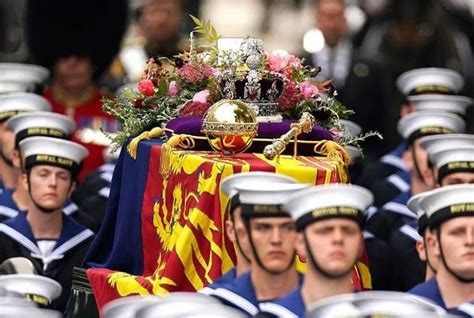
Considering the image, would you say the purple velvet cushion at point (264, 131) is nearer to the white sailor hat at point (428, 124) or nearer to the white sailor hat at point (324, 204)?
the white sailor hat at point (324, 204)

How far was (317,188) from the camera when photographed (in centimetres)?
1224

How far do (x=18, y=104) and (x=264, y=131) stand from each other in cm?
347

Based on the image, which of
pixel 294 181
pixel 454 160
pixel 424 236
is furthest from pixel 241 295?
pixel 454 160

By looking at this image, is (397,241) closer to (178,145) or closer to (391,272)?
(391,272)

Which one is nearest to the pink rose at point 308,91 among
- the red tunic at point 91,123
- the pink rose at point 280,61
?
the pink rose at point 280,61

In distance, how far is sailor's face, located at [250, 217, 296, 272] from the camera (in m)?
12.4

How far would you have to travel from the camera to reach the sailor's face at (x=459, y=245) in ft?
41.7

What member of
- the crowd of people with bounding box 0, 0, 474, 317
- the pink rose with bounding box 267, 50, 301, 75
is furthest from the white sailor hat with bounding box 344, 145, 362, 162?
the pink rose with bounding box 267, 50, 301, 75

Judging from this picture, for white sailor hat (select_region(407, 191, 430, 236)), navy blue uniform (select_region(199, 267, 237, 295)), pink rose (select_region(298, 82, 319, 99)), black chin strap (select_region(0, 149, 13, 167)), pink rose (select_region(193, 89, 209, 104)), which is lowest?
navy blue uniform (select_region(199, 267, 237, 295))

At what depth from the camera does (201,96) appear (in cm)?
1455

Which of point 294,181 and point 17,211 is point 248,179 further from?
point 17,211

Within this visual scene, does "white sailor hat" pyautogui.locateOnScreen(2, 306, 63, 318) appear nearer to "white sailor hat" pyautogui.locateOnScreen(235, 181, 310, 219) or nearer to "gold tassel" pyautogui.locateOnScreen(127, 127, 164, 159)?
"white sailor hat" pyautogui.locateOnScreen(235, 181, 310, 219)

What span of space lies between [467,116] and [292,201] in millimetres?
9874

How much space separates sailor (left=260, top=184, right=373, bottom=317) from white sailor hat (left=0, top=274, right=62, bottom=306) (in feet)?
4.14
